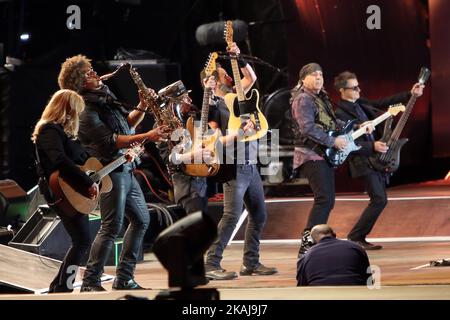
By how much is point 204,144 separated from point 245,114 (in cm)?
42

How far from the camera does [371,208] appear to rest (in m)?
9.22

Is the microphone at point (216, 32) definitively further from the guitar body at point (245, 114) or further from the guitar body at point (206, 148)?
the guitar body at point (206, 148)

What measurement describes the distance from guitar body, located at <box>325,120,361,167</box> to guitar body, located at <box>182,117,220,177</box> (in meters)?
1.23

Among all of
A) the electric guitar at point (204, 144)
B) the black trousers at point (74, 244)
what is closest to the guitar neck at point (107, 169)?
the black trousers at point (74, 244)

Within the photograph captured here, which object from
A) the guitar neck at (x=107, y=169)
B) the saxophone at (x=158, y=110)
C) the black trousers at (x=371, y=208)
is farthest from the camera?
the black trousers at (x=371, y=208)

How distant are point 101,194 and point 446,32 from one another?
7.32m

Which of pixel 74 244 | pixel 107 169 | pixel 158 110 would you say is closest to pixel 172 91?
pixel 158 110

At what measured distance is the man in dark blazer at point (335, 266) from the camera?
533cm

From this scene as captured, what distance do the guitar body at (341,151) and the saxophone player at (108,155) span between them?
1.89 meters

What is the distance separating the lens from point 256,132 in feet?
25.9

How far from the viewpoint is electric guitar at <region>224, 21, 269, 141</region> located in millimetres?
7891
